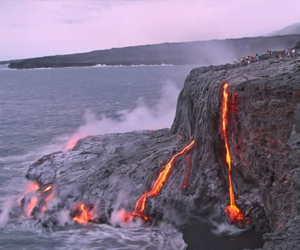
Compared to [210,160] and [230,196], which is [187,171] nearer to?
[210,160]

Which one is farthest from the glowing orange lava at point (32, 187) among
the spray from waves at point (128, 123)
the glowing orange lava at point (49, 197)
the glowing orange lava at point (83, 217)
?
the spray from waves at point (128, 123)

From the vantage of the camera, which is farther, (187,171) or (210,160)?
(187,171)

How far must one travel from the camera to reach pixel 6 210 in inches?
858

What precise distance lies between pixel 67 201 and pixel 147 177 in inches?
157

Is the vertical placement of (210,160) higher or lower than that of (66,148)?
higher

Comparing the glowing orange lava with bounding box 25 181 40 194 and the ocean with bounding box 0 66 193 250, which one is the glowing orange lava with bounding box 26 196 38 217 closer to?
the ocean with bounding box 0 66 193 250

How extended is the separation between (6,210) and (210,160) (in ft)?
35.2

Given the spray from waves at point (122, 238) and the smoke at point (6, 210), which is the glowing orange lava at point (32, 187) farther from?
the spray from waves at point (122, 238)

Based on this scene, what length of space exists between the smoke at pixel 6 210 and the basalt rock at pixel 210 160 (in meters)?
1.90

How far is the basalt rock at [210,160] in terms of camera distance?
583 inches

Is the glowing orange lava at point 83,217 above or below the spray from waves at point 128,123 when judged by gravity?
below

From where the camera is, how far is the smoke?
67.5ft

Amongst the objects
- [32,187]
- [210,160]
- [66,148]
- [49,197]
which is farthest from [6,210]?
[66,148]

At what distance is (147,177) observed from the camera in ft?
66.3
